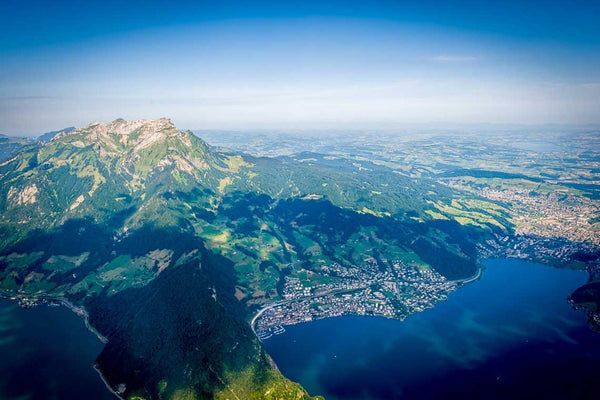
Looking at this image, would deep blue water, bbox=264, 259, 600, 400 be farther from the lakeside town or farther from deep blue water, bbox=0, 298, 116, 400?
deep blue water, bbox=0, 298, 116, 400

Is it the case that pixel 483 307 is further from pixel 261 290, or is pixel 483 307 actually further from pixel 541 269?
pixel 261 290

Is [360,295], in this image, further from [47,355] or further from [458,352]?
[47,355]

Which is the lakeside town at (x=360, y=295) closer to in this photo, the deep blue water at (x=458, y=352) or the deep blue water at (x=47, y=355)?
the deep blue water at (x=458, y=352)

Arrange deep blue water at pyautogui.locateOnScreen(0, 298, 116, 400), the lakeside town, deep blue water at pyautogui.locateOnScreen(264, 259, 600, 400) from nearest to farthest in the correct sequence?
deep blue water at pyautogui.locateOnScreen(0, 298, 116, 400)
deep blue water at pyautogui.locateOnScreen(264, 259, 600, 400)
the lakeside town

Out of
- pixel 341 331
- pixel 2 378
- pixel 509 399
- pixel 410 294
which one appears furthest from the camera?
pixel 410 294

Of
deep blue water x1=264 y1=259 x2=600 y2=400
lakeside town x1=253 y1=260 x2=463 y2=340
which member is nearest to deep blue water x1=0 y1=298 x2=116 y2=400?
lakeside town x1=253 y1=260 x2=463 y2=340

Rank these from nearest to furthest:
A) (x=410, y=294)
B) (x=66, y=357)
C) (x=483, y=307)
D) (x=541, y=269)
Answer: (x=66, y=357) → (x=483, y=307) → (x=410, y=294) → (x=541, y=269)

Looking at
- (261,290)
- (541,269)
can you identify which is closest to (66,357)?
(261,290)

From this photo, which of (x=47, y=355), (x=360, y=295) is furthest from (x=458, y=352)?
(x=47, y=355)
